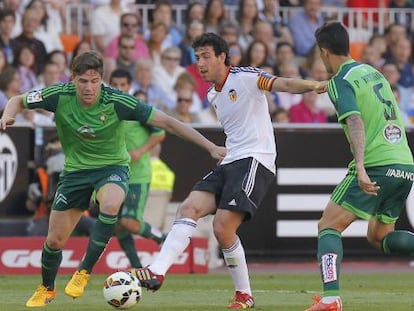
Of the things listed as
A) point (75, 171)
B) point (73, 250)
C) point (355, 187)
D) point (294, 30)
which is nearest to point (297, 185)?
point (73, 250)

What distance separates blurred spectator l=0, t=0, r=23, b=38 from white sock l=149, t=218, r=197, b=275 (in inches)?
393

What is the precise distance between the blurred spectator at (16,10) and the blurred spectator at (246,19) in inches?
153

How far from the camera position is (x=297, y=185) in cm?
1845

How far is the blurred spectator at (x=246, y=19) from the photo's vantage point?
2208cm

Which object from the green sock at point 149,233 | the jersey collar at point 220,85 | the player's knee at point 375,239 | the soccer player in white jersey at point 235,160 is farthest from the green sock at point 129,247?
the player's knee at point 375,239

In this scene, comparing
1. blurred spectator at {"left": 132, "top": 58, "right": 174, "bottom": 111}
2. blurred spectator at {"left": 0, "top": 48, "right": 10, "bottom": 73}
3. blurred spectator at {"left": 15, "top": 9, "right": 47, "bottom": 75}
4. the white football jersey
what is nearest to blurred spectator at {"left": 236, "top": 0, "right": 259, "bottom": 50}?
blurred spectator at {"left": 132, "top": 58, "right": 174, "bottom": 111}

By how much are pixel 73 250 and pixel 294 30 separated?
25.8 feet

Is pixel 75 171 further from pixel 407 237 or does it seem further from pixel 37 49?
pixel 37 49

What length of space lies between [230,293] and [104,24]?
340 inches

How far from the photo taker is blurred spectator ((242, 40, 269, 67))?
2073cm

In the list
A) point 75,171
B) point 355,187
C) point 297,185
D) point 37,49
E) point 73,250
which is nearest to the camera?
point 355,187

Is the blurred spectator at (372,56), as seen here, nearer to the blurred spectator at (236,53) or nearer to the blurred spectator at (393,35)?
the blurred spectator at (393,35)

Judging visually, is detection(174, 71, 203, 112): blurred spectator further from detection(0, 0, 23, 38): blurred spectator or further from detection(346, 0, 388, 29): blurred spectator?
detection(346, 0, 388, 29): blurred spectator

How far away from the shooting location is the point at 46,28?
20656 millimetres
